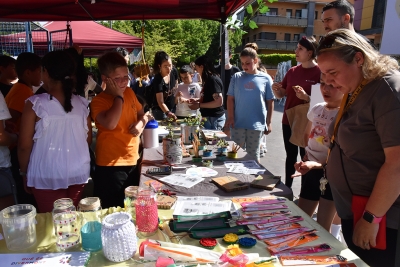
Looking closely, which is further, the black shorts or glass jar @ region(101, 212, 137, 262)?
the black shorts

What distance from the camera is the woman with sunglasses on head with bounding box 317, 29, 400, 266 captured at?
3.61ft

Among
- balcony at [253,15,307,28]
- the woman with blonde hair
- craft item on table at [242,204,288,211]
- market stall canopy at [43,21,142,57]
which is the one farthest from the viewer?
balcony at [253,15,307,28]

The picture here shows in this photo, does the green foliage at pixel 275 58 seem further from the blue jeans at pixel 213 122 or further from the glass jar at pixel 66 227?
the glass jar at pixel 66 227

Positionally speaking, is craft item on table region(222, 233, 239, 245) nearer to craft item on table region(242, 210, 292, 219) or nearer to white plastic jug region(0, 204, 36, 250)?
craft item on table region(242, 210, 292, 219)

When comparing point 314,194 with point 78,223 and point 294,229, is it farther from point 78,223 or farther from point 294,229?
point 78,223

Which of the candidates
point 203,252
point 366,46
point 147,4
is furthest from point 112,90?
point 147,4

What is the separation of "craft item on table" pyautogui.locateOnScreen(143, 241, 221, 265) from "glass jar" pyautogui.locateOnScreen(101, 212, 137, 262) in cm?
6

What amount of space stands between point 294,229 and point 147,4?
3.12m

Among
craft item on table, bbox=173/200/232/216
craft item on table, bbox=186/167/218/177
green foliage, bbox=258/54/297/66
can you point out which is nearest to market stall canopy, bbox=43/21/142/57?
craft item on table, bbox=186/167/218/177

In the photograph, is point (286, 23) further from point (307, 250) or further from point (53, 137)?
point (307, 250)

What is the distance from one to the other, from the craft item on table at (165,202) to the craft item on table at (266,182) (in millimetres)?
503

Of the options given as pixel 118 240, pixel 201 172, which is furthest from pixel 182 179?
pixel 118 240

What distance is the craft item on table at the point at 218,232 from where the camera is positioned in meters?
1.21

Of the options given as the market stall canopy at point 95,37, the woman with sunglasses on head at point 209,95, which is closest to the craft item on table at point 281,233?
the woman with sunglasses on head at point 209,95
